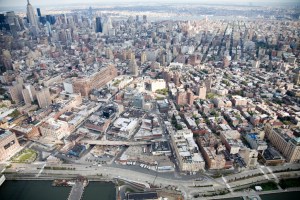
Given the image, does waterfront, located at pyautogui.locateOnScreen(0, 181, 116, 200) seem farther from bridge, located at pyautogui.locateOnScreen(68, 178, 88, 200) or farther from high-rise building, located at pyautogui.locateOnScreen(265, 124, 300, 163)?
high-rise building, located at pyautogui.locateOnScreen(265, 124, 300, 163)

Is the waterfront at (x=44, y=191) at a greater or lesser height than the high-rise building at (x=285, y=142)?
lesser

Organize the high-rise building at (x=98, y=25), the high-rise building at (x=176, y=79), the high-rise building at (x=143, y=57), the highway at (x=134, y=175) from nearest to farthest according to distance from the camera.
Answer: the highway at (x=134, y=175)
the high-rise building at (x=176, y=79)
the high-rise building at (x=143, y=57)
the high-rise building at (x=98, y=25)

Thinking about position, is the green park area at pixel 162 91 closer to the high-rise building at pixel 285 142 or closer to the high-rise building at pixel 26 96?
the high-rise building at pixel 285 142

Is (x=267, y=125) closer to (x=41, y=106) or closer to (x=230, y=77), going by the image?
(x=230, y=77)

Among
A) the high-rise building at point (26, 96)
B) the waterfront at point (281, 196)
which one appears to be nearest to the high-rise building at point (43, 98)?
the high-rise building at point (26, 96)

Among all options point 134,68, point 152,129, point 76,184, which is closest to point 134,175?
point 76,184

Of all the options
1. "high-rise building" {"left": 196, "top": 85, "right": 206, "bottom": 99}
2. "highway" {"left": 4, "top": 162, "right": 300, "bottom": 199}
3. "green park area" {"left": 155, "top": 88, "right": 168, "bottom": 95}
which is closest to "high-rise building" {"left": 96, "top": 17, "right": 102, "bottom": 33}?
"green park area" {"left": 155, "top": 88, "right": 168, "bottom": 95}

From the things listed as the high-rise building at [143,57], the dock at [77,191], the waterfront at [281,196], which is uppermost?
the high-rise building at [143,57]
